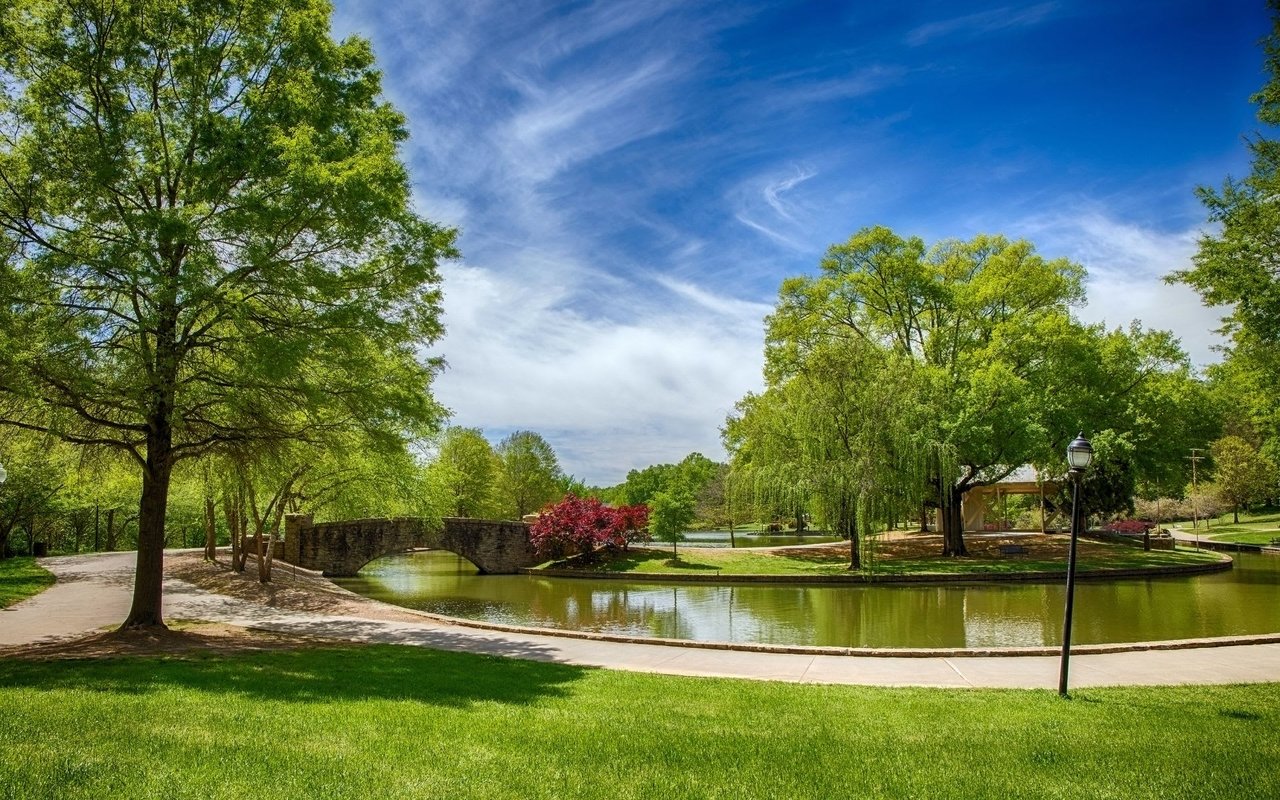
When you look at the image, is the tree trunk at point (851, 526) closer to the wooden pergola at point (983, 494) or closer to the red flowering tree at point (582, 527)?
the red flowering tree at point (582, 527)

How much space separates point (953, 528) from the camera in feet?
114

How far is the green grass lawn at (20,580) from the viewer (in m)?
18.3

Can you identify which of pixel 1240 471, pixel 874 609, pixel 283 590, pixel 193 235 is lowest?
pixel 874 609

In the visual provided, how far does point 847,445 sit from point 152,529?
79.7 ft

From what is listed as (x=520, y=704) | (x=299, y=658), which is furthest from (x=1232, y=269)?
(x=299, y=658)

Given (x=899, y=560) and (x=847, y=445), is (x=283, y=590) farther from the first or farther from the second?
(x=899, y=560)

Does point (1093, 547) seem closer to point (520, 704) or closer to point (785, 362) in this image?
point (785, 362)

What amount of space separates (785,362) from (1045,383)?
1163cm

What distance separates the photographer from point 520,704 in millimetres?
8117

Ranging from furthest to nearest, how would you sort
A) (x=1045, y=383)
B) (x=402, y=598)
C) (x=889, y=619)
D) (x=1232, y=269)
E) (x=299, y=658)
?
(x=1045, y=383) < (x=402, y=598) < (x=889, y=619) < (x=1232, y=269) < (x=299, y=658)

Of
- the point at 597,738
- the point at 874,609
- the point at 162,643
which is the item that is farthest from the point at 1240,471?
the point at 162,643

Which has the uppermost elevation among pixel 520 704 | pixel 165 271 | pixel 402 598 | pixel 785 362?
pixel 785 362

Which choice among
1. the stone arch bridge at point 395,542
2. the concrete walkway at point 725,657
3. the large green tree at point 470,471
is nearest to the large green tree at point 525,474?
the large green tree at point 470,471

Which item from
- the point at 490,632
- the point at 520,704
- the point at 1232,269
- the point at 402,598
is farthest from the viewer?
the point at 402,598
